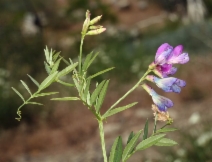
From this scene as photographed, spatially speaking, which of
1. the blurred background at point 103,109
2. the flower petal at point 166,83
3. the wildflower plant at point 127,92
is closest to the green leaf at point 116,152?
the wildflower plant at point 127,92

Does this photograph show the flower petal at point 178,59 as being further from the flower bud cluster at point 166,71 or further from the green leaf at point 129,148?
the green leaf at point 129,148

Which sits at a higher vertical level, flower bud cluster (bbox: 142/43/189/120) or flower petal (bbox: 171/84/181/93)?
flower bud cluster (bbox: 142/43/189/120)

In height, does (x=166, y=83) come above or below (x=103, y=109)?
above

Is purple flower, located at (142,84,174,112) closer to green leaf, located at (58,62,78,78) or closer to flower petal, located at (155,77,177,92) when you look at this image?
flower petal, located at (155,77,177,92)

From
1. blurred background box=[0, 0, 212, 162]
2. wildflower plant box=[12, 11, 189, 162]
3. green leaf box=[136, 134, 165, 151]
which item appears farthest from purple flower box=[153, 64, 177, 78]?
blurred background box=[0, 0, 212, 162]

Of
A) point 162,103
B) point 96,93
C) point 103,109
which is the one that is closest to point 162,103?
point 162,103

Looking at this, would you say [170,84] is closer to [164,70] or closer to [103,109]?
[164,70]

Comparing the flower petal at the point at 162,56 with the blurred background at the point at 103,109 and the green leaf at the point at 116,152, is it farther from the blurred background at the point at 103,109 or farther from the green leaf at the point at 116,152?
the blurred background at the point at 103,109

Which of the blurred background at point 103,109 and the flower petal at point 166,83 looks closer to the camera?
the flower petal at point 166,83

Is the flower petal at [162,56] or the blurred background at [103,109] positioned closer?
the flower petal at [162,56]

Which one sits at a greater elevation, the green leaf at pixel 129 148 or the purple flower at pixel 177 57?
the purple flower at pixel 177 57

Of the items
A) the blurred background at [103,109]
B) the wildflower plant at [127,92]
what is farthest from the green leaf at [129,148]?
the blurred background at [103,109]
